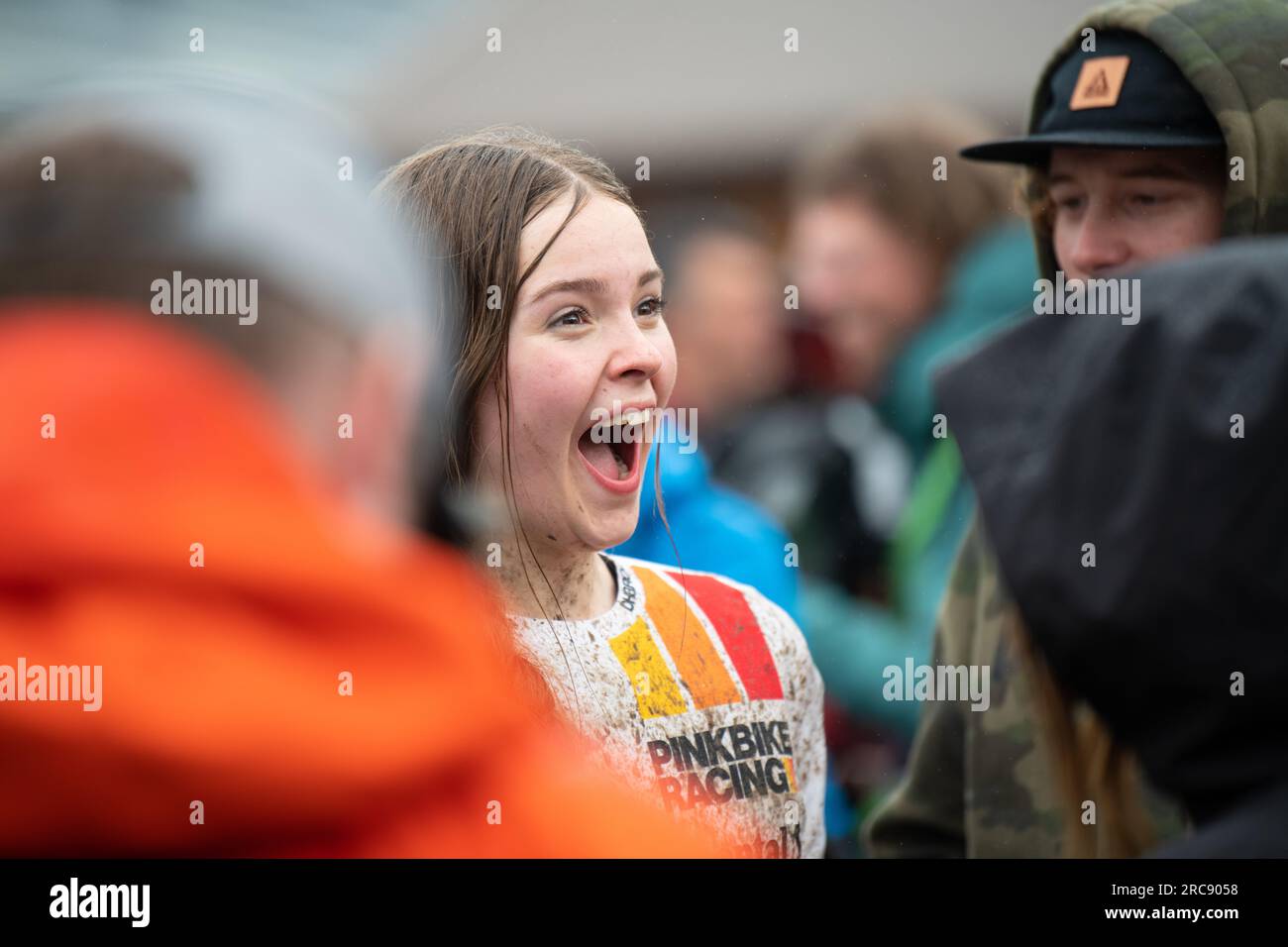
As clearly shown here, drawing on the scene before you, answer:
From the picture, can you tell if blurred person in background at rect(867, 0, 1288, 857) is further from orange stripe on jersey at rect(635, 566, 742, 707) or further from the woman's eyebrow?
the woman's eyebrow

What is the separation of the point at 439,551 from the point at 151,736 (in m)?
0.25

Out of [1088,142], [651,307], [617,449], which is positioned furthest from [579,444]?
[1088,142]

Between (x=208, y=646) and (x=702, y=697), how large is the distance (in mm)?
723

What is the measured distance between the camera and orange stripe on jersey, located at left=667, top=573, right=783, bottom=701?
1316mm

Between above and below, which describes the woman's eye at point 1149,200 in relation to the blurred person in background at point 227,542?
above

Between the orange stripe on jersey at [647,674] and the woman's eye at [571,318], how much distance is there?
0.98 feet

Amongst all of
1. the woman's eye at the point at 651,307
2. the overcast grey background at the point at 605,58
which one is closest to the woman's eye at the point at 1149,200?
the overcast grey background at the point at 605,58

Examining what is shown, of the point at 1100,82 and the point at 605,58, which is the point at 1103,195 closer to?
the point at 1100,82

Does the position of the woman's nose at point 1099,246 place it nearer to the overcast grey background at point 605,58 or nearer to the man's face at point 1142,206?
the man's face at point 1142,206

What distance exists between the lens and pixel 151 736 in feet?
1.99

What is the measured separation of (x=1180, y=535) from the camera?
756 mm

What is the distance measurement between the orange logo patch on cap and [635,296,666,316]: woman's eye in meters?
0.60

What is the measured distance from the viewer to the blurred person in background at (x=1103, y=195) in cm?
140
